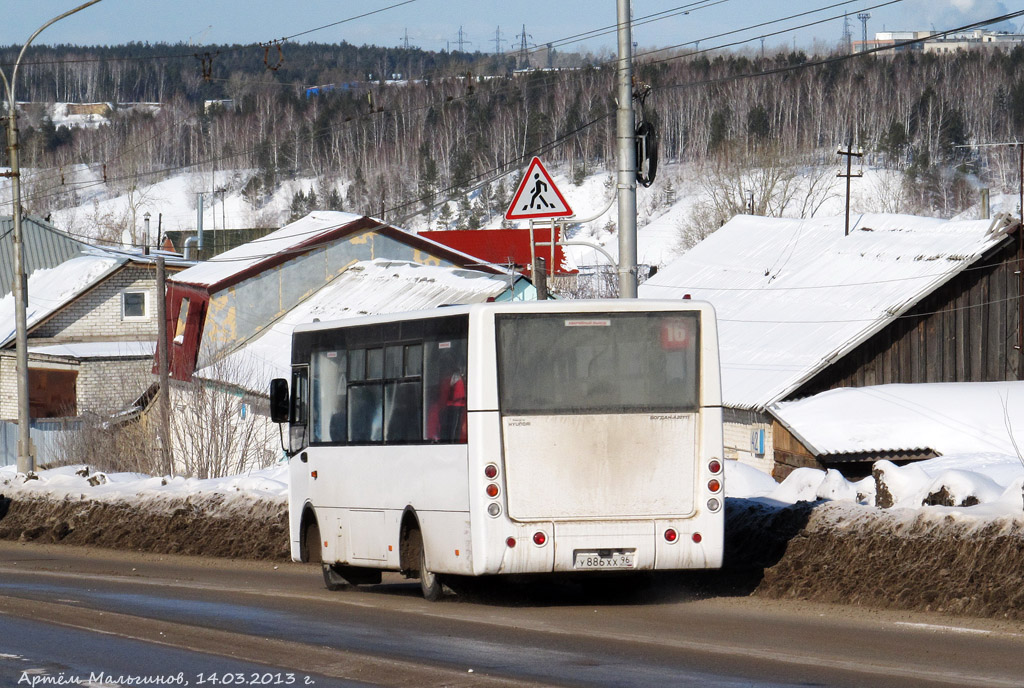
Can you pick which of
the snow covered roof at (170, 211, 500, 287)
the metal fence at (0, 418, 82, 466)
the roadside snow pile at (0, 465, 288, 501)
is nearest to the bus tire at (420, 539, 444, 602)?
the roadside snow pile at (0, 465, 288, 501)

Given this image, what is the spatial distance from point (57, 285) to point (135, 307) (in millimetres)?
3905

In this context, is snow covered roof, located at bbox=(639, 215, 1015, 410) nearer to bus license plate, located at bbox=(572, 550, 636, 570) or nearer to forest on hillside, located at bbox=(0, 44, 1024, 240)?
bus license plate, located at bbox=(572, 550, 636, 570)

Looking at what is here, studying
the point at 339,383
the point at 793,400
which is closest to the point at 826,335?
the point at 793,400

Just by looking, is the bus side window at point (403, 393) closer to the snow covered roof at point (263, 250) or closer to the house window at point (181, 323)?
the snow covered roof at point (263, 250)

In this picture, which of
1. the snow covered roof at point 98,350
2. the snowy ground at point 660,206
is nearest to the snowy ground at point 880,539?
the snow covered roof at point 98,350

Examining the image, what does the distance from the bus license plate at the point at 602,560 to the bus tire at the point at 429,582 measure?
1718 millimetres

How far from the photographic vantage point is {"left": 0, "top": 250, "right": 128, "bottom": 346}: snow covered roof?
5662 cm

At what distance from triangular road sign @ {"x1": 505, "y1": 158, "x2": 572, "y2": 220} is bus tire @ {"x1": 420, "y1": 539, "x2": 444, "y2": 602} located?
444 centimetres

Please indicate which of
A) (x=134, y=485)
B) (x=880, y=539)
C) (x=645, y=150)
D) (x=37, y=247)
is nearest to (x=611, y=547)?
(x=880, y=539)

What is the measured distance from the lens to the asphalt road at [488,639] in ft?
27.9

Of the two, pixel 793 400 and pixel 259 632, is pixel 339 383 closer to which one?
pixel 259 632

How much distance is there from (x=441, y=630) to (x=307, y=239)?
1539 inches

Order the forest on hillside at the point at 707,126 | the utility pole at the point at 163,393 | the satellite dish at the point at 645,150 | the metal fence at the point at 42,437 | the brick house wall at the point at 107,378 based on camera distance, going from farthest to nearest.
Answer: the forest on hillside at the point at 707,126, the brick house wall at the point at 107,378, the metal fence at the point at 42,437, the utility pole at the point at 163,393, the satellite dish at the point at 645,150

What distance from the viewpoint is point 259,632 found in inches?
420
